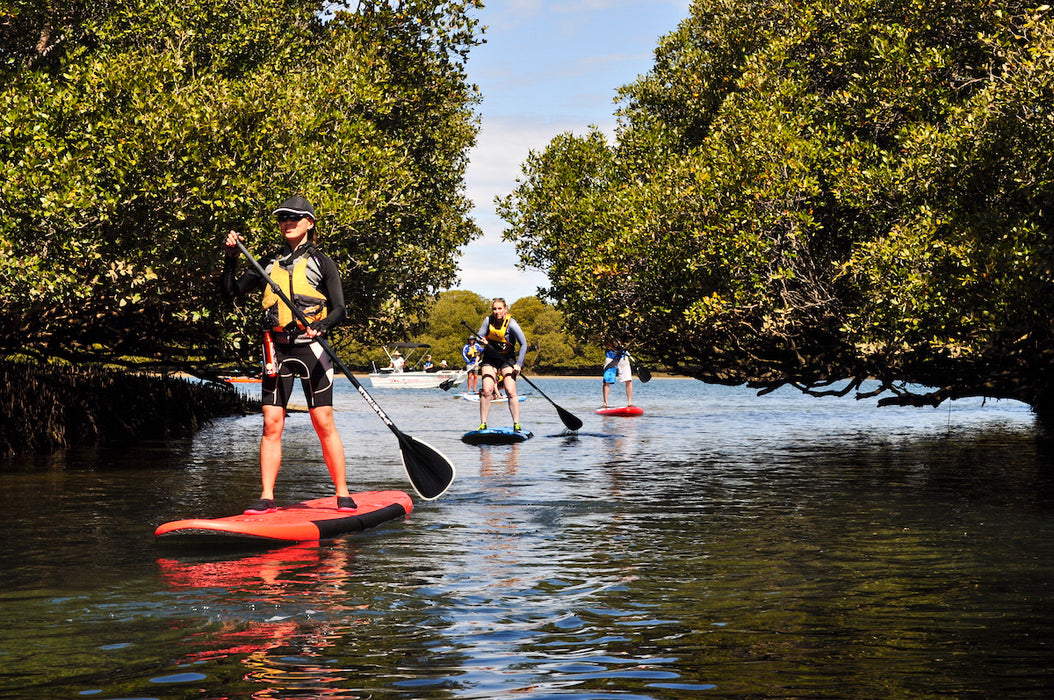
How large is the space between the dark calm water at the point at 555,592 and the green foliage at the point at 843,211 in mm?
3936

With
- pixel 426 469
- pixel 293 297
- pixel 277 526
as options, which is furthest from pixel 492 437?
pixel 277 526

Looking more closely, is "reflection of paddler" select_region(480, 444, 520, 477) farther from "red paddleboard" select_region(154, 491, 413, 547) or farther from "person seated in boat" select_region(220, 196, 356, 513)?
"person seated in boat" select_region(220, 196, 356, 513)

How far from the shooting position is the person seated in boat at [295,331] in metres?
9.68

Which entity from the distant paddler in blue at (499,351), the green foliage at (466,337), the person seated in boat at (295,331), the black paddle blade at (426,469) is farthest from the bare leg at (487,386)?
the green foliage at (466,337)

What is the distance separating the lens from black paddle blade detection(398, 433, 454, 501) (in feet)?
35.8

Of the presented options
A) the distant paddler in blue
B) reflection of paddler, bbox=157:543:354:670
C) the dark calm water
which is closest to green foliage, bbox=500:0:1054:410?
the dark calm water

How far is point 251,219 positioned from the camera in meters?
18.4

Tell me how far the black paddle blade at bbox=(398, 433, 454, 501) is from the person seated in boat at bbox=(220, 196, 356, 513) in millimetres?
915

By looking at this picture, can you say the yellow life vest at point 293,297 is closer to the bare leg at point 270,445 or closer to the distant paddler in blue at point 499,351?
the bare leg at point 270,445

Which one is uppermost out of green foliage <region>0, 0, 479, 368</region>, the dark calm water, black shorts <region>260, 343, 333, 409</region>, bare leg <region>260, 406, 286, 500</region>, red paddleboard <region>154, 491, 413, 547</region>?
green foliage <region>0, 0, 479, 368</region>

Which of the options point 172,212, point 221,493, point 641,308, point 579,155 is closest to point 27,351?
point 172,212

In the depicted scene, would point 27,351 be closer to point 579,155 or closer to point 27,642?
point 579,155

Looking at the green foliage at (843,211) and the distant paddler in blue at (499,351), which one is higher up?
the green foliage at (843,211)

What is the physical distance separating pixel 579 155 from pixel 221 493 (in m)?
19.9
